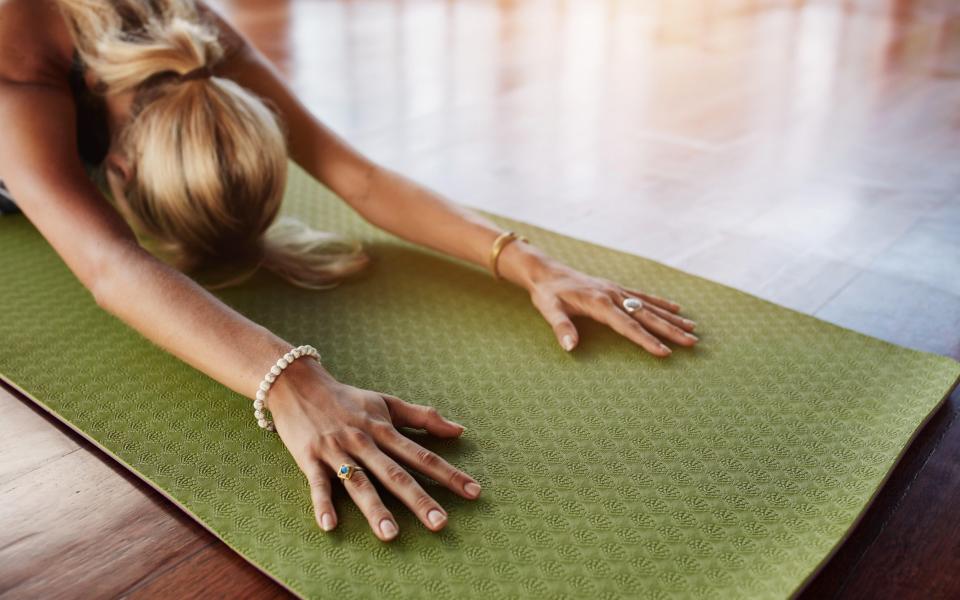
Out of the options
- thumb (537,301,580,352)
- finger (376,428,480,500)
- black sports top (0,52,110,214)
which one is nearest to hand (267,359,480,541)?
finger (376,428,480,500)

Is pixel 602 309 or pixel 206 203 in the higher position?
pixel 206 203

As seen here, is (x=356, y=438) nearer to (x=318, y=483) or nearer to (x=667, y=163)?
(x=318, y=483)

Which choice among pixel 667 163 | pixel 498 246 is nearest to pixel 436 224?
pixel 498 246

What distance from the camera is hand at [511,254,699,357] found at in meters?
1.42

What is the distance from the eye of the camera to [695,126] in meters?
2.73

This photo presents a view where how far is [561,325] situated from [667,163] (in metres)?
1.10

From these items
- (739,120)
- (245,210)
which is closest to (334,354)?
(245,210)

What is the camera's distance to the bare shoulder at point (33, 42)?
145 cm

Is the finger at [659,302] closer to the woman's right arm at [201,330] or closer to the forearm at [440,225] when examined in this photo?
the forearm at [440,225]

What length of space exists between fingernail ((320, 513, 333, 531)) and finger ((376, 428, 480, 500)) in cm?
11

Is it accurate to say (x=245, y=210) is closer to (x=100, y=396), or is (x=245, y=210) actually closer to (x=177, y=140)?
(x=177, y=140)

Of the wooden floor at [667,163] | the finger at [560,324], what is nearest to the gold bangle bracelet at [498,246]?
the finger at [560,324]

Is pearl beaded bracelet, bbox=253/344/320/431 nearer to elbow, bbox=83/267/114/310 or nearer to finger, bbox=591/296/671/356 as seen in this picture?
elbow, bbox=83/267/114/310

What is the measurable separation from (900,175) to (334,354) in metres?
Answer: 1.62
